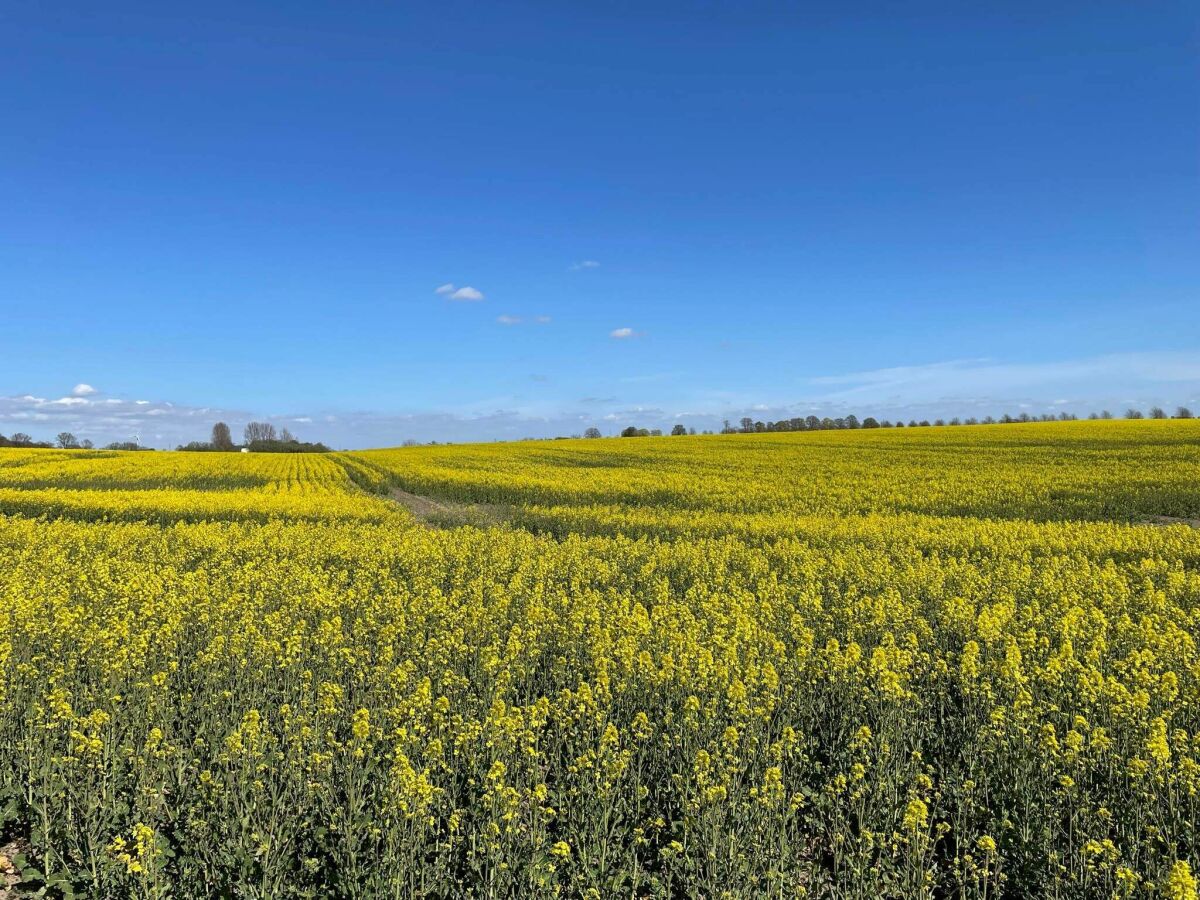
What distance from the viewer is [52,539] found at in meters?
17.4

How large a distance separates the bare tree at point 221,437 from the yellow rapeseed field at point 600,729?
133 metres

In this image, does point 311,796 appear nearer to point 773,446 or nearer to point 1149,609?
point 1149,609

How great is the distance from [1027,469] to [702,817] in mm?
36172

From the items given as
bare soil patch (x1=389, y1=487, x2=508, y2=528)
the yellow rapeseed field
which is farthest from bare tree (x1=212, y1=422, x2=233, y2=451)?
the yellow rapeseed field

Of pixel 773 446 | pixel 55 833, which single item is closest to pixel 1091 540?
pixel 55 833

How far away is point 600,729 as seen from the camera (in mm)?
6043

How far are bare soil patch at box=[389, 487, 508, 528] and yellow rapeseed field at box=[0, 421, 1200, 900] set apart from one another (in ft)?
36.0

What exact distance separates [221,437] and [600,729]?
156m

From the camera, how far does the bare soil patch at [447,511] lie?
25922mm

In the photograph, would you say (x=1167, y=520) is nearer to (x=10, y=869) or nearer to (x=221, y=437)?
(x=10, y=869)

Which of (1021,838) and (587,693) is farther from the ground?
(587,693)

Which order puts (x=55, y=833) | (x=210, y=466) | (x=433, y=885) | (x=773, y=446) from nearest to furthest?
(x=433, y=885) < (x=55, y=833) < (x=210, y=466) < (x=773, y=446)

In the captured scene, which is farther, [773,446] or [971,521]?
[773,446]

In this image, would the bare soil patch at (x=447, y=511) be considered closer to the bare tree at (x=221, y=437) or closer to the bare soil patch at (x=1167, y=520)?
the bare soil patch at (x=1167, y=520)
